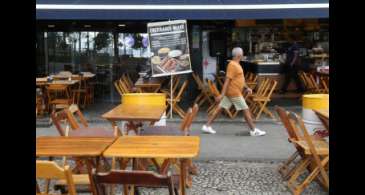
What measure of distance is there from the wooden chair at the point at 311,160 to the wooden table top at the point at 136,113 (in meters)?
1.68

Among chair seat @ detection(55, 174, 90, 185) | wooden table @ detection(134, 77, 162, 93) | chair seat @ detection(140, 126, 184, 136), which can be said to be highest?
wooden table @ detection(134, 77, 162, 93)

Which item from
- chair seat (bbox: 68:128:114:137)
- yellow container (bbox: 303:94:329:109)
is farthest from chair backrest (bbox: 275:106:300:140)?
chair seat (bbox: 68:128:114:137)

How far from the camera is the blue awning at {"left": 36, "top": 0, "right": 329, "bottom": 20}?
425 inches

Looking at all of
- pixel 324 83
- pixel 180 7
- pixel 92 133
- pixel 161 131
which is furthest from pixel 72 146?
pixel 324 83

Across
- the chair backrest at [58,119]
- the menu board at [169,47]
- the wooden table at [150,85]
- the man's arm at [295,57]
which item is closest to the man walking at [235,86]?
the menu board at [169,47]

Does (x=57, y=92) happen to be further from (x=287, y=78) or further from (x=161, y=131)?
(x=161, y=131)

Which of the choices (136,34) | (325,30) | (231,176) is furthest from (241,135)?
(325,30)

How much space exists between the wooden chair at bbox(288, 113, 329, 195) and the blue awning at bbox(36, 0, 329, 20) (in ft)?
17.4

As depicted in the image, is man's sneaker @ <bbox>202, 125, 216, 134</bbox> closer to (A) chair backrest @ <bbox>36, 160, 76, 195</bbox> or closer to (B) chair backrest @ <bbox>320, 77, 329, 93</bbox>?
(B) chair backrest @ <bbox>320, 77, 329, 93</bbox>

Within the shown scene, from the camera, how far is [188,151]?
4.14 m

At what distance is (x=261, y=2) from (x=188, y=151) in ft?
24.9

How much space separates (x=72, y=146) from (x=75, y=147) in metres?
0.06

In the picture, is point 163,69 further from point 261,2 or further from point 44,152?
point 44,152
